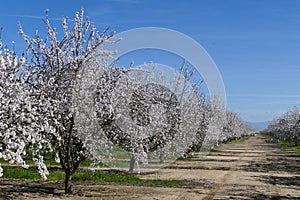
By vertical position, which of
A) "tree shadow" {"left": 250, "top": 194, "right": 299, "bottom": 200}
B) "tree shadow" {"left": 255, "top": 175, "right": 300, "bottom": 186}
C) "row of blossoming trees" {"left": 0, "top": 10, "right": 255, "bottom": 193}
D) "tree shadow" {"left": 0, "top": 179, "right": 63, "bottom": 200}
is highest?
"row of blossoming trees" {"left": 0, "top": 10, "right": 255, "bottom": 193}

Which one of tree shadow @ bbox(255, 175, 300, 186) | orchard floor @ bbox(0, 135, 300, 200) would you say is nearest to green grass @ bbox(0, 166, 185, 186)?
orchard floor @ bbox(0, 135, 300, 200)

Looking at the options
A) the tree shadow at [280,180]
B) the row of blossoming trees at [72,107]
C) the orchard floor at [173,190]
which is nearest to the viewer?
the row of blossoming trees at [72,107]

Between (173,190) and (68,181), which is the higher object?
(68,181)

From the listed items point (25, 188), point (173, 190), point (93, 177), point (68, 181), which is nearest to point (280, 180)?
point (173, 190)

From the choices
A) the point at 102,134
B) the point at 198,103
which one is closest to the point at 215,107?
the point at 198,103

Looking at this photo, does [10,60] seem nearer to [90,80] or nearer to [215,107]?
[90,80]

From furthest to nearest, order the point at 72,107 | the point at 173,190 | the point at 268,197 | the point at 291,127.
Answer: the point at 291,127, the point at 173,190, the point at 268,197, the point at 72,107

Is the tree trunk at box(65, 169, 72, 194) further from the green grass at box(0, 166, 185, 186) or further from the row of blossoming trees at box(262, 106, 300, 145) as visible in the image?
the row of blossoming trees at box(262, 106, 300, 145)

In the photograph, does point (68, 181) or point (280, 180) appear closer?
point (68, 181)

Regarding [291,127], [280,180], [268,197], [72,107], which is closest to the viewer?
[72,107]

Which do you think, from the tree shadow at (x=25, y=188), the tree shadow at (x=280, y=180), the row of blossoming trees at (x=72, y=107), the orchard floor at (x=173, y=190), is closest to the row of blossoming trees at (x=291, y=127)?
the tree shadow at (x=280, y=180)

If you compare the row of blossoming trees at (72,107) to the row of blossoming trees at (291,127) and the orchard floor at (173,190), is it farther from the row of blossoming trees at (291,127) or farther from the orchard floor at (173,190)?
the row of blossoming trees at (291,127)

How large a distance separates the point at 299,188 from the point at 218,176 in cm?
541

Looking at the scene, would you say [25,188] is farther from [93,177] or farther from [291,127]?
[291,127]
